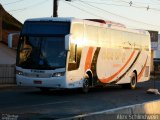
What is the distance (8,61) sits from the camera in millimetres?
41156

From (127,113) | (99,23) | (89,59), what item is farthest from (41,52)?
(127,113)

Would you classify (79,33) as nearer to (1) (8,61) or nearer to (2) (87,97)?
(2) (87,97)

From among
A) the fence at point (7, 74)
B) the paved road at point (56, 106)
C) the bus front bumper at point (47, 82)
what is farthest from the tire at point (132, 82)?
the bus front bumper at point (47, 82)

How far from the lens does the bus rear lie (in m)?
25.2

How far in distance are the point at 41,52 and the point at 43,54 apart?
13 cm

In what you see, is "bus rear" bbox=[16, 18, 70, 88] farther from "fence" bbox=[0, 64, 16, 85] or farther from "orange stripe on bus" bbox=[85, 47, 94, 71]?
"fence" bbox=[0, 64, 16, 85]

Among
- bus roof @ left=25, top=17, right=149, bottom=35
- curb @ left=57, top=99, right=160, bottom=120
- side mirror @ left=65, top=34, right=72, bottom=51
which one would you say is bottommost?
curb @ left=57, top=99, right=160, bottom=120

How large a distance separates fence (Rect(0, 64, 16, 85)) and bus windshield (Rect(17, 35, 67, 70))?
A: 11960mm

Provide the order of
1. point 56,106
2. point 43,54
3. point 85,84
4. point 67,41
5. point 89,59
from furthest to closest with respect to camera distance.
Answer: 1. point 89,59
2. point 85,84
3. point 43,54
4. point 67,41
5. point 56,106

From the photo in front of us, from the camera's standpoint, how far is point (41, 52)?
25.5 m

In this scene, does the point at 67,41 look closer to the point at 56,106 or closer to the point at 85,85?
the point at 85,85

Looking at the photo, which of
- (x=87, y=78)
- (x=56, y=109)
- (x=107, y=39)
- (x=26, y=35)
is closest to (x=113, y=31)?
(x=107, y=39)

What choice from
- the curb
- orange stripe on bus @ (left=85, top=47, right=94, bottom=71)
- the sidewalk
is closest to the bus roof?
orange stripe on bus @ (left=85, top=47, right=94, bottom=71)

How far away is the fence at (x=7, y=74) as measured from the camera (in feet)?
124
